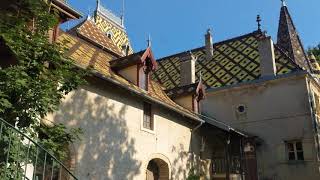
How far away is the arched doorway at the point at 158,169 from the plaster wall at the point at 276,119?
6112 millimetres

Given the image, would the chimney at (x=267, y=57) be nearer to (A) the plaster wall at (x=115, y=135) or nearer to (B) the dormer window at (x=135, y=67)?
(A) the plaster wall at (x=115, y=135)

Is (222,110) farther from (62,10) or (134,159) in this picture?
(62,10)

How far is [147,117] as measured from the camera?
13367 millimetres

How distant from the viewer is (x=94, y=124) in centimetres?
1090

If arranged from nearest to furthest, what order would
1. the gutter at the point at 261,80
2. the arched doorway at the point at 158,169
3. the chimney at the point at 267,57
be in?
the arched doorway at the point at 158,169
the gutter at the point at 261,80
the chimney at the point at 267,57

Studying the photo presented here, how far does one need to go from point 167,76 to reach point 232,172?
826 cm

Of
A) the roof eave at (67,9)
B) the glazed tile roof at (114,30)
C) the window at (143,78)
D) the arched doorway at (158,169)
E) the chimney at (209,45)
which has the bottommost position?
the arched doorway at (158,169)

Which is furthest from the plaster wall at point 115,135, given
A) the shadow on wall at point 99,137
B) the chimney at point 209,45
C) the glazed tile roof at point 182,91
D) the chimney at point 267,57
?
the chimney at point 209,45

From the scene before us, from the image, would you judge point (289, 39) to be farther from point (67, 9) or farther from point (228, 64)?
point (67, 9)

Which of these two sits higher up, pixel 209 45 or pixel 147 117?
pixel 209 45

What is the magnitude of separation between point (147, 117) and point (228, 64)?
9.46 m

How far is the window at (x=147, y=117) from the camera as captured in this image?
1321 cm

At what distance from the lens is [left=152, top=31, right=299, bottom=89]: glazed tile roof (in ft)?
Result: 64.8

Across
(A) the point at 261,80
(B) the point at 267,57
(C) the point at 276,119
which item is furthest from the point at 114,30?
(C) the point at 276,119
